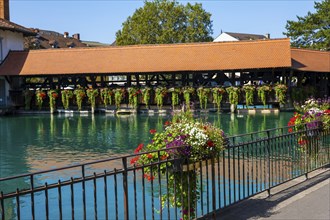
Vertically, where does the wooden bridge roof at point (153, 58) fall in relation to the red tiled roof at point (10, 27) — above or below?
below

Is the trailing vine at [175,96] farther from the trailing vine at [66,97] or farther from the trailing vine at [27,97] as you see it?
the trailing vine at [27,97]

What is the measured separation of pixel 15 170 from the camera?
44.8 ft

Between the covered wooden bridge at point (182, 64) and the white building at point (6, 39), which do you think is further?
the white building at point (6, 39)

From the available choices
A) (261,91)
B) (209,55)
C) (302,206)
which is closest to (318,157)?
(302,206)

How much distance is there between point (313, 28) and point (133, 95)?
79.3 feet

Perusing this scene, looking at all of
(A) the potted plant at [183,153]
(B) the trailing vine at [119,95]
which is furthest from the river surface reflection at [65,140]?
(A) the potted plant at [183,153]

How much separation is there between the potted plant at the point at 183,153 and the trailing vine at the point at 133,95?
30036 millimetres

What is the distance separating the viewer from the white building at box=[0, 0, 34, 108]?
38.9m

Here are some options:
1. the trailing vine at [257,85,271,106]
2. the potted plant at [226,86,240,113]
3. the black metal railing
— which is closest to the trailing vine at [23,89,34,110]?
the potted plant at [226,86,240,113]

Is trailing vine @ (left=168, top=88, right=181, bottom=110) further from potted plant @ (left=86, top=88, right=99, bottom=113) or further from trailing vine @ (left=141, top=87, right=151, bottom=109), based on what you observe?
potted plant @ (left=86, top=88, right=99, bottom=113)

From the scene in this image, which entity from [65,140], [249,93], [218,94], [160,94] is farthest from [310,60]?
[65,140]

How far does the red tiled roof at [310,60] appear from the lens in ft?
122

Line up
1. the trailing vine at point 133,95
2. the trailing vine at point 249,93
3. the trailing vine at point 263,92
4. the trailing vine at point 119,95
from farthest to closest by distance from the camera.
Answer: the trailing vine at point 119,95, the trailing vine at point 133,95, the trailing vine at point 249,93, the trailing vine at point 263,92

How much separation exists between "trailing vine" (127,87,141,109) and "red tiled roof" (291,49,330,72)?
1229 centimetres
